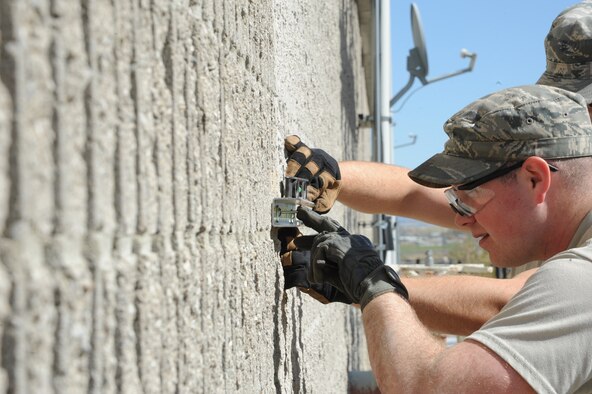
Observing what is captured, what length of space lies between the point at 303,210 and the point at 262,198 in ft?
1.44

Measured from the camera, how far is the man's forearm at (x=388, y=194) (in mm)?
2787

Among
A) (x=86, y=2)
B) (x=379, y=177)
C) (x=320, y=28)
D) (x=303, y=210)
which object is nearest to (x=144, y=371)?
(x=86, y=2)

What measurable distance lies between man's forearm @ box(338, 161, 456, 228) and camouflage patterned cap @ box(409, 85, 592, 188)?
0.76m

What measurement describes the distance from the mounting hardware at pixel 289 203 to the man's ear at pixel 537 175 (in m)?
0.68

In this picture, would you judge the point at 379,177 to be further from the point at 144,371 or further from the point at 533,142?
the point at 144,371

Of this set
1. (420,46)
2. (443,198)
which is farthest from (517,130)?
(420,46)

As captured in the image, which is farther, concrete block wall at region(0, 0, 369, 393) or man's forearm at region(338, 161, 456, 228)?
man's forearm at region(338, 161, 456, 228)

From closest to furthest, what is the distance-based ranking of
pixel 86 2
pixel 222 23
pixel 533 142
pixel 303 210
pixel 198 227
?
pixel 86 2
pixel 198 227
pixel 222 23
pixel 533 142
pixel 303 210

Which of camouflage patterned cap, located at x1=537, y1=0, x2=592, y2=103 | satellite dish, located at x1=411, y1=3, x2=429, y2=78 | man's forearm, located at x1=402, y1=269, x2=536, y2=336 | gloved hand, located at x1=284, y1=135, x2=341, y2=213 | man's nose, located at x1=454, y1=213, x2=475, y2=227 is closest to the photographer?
man's nose, located at x1=454, y1=213, x2=475, y2=227

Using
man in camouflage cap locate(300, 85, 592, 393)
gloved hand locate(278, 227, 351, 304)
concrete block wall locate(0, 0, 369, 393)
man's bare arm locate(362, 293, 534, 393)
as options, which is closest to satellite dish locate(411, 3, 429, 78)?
man in camouflage cap locate(300, 85, 592, 393)

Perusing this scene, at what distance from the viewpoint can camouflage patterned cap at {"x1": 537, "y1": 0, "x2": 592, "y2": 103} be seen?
8.73 ft

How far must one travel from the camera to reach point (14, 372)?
0.63 m

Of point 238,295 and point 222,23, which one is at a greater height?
point 222,23

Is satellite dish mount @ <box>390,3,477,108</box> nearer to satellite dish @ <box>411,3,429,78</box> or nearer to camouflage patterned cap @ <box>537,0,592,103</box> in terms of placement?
satellite dish @ <box>411,3,429,78</box>
